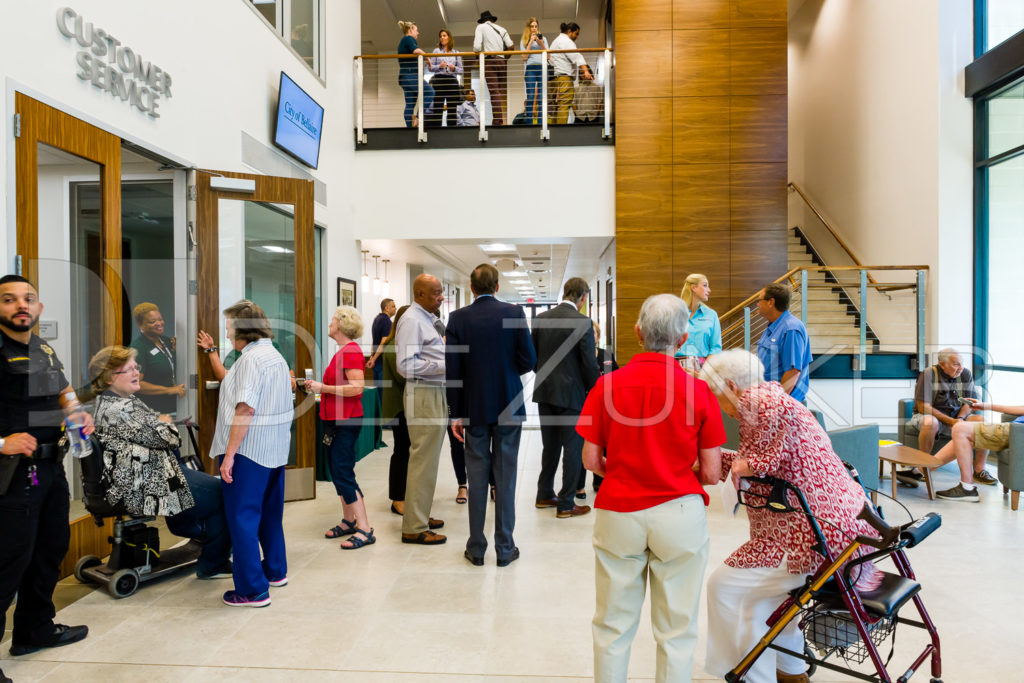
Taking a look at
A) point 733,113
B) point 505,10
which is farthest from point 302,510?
point 505,10

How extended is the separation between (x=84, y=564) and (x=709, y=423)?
3520 millimetres

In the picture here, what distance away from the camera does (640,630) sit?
10.2 feet

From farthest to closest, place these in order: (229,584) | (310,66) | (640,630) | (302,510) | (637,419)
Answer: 1. (310,66)
2. (302,510)
3. (229,584)
4. (640,630)
5. (637,419)

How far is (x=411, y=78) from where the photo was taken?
8.84m

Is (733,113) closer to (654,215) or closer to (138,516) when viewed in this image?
(654,215)

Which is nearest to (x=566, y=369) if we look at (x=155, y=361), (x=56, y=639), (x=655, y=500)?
(x=655, y=500)

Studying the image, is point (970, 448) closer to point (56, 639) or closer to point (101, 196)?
point (56, 639)

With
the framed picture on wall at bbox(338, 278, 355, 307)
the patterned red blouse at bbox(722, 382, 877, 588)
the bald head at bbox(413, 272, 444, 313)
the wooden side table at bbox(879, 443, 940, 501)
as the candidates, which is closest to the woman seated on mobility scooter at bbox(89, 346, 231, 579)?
the bald head at bbox(413, 272, 444, 313)

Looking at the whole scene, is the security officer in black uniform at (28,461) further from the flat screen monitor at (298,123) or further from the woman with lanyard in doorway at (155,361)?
the flat screen monitor at (298,123)

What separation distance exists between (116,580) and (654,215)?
705 centimetres

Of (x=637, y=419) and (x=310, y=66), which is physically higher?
(x=310, y=66)

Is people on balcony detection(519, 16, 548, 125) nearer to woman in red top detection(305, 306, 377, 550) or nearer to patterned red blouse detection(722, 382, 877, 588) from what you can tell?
woman in red top detection(305, 306, 377, 550)

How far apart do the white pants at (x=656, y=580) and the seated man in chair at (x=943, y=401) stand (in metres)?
4.74

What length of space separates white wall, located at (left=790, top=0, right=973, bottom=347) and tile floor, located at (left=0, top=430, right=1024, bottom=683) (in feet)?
12.1
